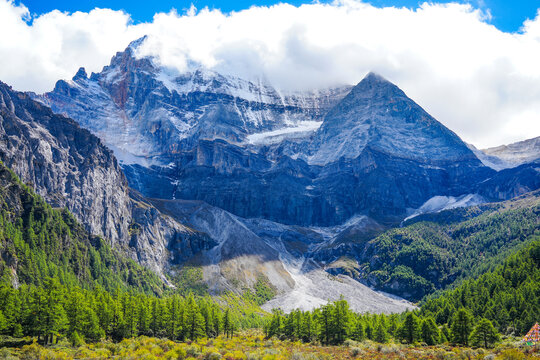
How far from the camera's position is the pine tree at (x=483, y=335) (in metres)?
77.3

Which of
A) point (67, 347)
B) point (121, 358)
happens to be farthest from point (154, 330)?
point (121, 358)

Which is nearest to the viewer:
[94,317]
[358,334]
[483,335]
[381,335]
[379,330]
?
[483,335]

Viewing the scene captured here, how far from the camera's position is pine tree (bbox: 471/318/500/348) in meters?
77.3

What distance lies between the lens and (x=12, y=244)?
14088cm

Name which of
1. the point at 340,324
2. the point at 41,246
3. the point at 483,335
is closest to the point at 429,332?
the point at 483,335

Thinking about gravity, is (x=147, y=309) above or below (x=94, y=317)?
below

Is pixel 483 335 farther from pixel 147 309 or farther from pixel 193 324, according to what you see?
pixel 147 309

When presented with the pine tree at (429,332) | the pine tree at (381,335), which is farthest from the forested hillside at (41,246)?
the pine tree at (429,332)

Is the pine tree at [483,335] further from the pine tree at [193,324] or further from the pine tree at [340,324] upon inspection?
the pine tree at [193,324]

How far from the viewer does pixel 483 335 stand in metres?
79.8

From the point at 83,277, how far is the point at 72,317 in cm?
9416

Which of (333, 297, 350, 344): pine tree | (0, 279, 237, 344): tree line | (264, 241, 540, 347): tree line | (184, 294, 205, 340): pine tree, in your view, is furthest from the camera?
(184, 294, 205, 340): pine tree

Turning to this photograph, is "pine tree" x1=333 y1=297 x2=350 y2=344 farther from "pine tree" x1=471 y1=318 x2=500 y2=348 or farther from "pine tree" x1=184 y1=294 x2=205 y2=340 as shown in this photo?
"pine tree" x1=184 y1=294 x2=205 y2=340

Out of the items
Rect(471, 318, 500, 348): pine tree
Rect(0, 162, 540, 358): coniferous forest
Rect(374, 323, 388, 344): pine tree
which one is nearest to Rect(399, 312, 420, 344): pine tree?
Rect(0, 162, 540, 358): coniferous forest
